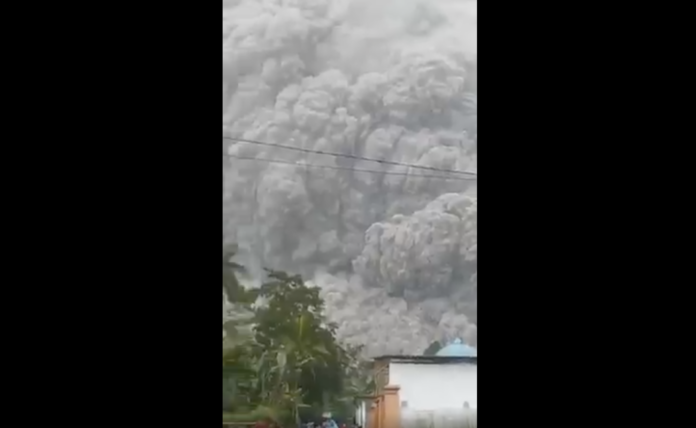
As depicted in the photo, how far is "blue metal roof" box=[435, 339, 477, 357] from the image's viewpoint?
5.69 feet

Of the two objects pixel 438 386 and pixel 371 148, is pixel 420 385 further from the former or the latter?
pixel 371 148

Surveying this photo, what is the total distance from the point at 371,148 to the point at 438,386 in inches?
21.6

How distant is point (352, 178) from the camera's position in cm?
176

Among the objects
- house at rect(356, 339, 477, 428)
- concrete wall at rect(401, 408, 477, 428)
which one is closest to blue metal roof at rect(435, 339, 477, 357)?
house at rect(356, 339, 477, 428)

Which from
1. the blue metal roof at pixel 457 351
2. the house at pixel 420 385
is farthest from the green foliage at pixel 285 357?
the blue metal roof at pixel 457 351

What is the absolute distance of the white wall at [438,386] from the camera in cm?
170

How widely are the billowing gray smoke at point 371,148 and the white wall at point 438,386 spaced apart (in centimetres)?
7

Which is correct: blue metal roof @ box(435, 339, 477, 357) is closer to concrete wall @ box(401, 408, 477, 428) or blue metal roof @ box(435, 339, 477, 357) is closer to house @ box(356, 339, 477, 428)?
house @ box(356, 339, 477, 428)

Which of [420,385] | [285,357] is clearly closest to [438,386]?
[420,385]

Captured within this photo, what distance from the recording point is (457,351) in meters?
1.74

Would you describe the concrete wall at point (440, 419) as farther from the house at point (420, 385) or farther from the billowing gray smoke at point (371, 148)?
the billowing gray smoke at point (371, 148)
